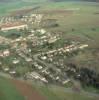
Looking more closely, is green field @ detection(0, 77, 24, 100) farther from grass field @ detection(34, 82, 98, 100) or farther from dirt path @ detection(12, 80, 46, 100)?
grass field @ detection(34, 82, 98, 100)

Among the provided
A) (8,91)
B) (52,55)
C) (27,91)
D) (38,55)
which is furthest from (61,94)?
(38,55)

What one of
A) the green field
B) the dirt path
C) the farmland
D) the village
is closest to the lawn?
the farmland

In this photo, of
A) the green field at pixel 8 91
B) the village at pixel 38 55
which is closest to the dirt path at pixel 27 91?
the green field at pixel 8 91

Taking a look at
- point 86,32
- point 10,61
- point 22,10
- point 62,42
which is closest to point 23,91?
point 10,61

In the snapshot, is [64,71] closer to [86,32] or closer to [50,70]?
[50,70]

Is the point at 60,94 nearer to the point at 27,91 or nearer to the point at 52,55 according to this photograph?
the point at 27,91

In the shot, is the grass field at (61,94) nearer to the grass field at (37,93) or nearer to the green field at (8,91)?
the grass field at (37,93)
